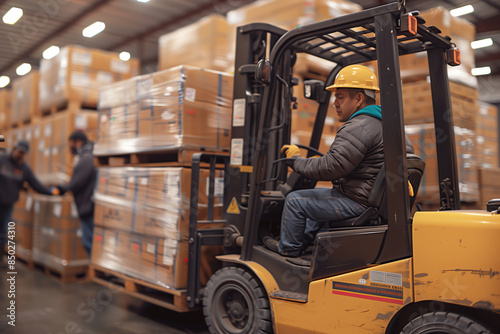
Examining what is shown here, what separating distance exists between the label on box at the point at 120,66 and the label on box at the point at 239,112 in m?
3.27

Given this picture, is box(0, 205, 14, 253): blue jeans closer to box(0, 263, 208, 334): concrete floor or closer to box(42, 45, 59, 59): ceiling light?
box(0, 263, 208, 334): concrete floor

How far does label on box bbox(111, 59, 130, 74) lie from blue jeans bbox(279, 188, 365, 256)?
415cm

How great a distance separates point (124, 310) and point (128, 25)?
8863mm

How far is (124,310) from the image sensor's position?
4.08m

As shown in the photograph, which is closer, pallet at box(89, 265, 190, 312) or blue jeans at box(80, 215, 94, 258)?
pallet at box(89, 265, 190, 312)

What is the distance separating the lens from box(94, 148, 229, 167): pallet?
11.8 ft

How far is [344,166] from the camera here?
2.42 meters

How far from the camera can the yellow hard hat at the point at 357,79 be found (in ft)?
8.52

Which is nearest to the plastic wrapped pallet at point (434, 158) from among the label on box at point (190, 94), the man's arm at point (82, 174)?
the label on box at point (190, 94)

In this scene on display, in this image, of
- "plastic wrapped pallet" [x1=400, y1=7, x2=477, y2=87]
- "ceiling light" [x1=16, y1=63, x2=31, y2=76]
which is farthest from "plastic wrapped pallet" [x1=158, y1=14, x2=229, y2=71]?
"ceiling light" [x1=16, y1=63, x2=31, y2=76]

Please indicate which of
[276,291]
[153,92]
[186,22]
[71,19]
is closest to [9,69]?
[71,19]

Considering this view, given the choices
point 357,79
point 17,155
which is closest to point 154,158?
point 17,155

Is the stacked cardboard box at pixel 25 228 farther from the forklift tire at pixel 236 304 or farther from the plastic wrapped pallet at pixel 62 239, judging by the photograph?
the forklift tire at pixel 236 304

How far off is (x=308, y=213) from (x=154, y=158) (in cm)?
216
